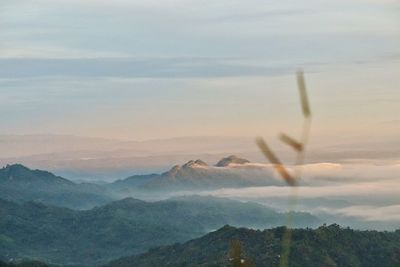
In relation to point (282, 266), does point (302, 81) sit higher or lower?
higher

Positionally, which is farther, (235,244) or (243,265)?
(243,265)

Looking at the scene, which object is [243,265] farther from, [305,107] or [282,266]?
[305,107]

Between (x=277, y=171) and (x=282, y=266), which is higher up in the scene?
(x=277, y=171)

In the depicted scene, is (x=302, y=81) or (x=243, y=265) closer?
(x=302, y=81)

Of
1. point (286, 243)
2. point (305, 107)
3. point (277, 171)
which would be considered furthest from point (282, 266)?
point (305, 107)

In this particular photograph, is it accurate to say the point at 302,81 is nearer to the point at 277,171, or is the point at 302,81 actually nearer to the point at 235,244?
the point at 277,171

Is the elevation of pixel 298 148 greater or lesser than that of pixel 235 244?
greater

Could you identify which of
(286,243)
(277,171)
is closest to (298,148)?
(277,171)

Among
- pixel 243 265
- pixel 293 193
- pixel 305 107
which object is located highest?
pixel 305 107

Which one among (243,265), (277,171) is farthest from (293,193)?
(243,265)
